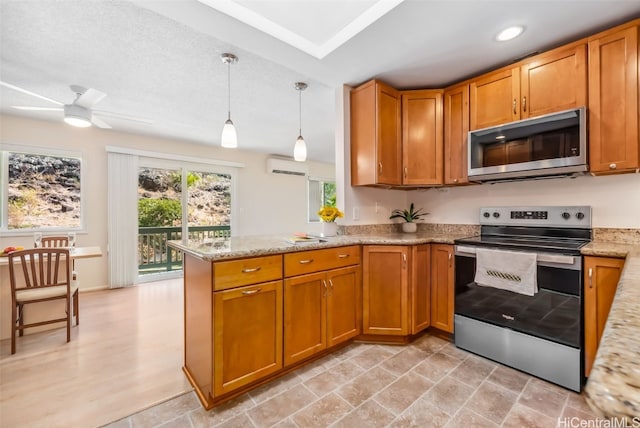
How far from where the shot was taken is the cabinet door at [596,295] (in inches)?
64.4

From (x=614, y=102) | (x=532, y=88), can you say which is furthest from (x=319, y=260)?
(x=614, y=102)

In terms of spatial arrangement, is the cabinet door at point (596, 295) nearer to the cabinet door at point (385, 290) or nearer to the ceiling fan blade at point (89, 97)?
the cabinet door at point (385, 290)

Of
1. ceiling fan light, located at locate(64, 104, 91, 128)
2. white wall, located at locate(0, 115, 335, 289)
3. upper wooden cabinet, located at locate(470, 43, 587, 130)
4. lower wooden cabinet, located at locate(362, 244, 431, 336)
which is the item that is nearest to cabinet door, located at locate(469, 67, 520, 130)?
upper wooden cabinet, located at locate(470, 43, 587, 130)

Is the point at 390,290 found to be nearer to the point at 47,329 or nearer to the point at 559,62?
the point at 559,62

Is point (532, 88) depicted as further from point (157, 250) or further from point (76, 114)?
point (157, 250)

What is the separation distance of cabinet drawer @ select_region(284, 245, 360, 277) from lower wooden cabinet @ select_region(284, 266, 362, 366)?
4 centimetres

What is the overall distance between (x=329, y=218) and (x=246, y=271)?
103 centimetres

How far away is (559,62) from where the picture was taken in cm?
202

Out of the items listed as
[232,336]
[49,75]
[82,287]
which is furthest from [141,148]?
[232,336]

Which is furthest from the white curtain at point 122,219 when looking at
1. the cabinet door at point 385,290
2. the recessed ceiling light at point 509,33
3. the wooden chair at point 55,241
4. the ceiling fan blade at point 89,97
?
the recessed ceiling light at point 509,33

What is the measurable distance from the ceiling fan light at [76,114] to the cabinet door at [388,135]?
283 centimetres

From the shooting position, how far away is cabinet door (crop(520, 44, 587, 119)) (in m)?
1.94

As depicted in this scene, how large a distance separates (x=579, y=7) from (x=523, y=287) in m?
1.78

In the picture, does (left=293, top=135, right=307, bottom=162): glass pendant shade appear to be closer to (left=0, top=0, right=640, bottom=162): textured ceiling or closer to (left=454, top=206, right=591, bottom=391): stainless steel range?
(left=0, top=0, right=640, bottom=162): textured ceiling
